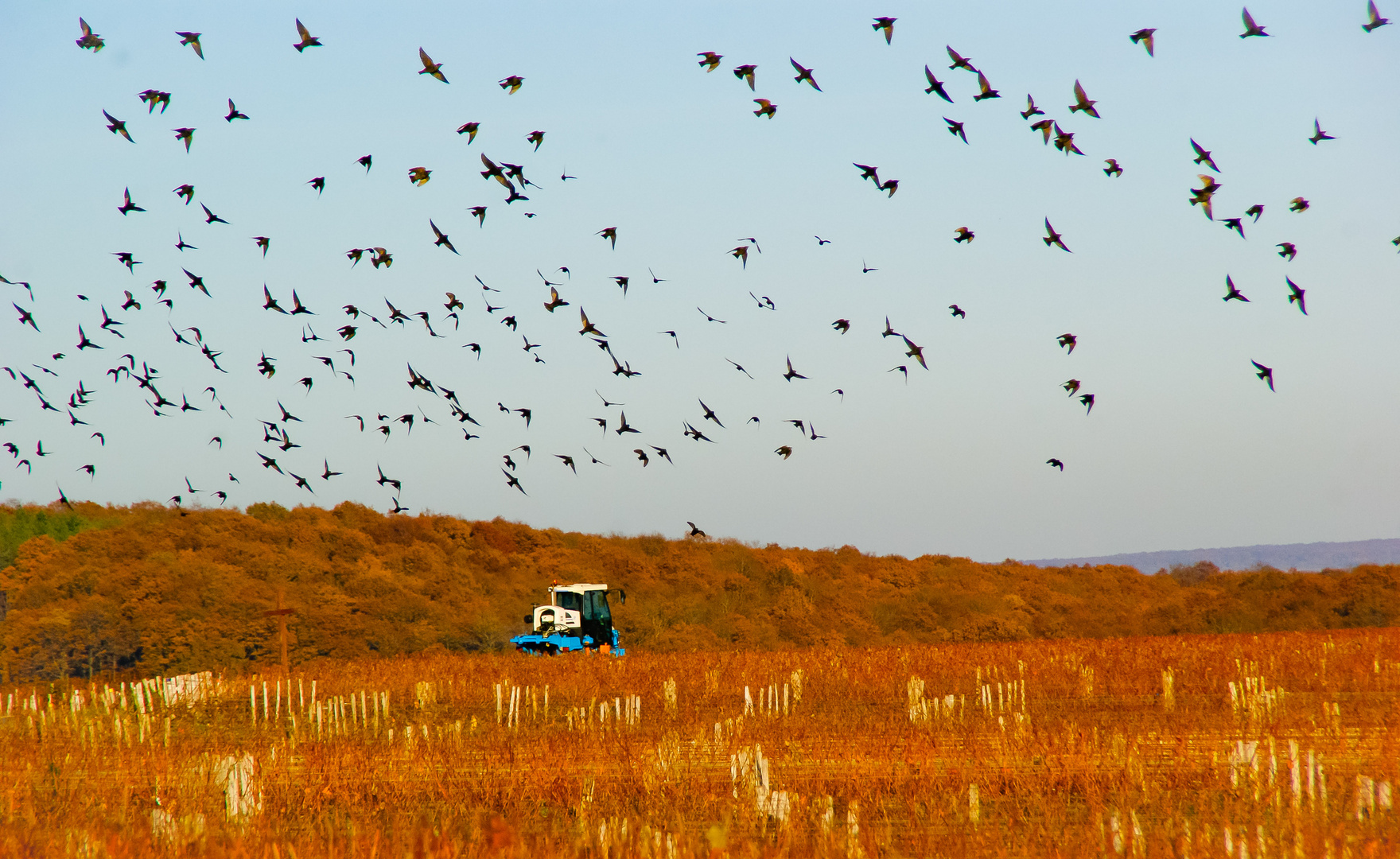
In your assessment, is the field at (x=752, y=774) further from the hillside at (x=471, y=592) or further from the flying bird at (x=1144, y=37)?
the hillside at (x=471, y=592)

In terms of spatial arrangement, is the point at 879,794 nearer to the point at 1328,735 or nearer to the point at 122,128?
the point at 1328,735

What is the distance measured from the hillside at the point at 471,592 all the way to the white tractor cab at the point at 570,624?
8.65 metres

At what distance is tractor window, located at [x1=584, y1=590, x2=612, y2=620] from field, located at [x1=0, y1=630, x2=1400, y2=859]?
13787 millimetres

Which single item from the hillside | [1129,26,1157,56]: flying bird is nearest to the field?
[1129,26,1157,56]: flying bird

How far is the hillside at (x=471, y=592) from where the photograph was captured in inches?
1527

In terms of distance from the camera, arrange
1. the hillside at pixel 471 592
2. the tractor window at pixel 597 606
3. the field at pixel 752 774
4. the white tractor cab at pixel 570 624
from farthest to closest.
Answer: the hillside at pixel 471 592, the tractor window at pixel 597 606, the white tractor cab at pixel 570 624, the field at pixel 752 774

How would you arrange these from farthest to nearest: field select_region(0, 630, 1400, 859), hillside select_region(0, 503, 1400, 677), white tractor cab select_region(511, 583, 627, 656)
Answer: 1. hillside select_region(0, 503, 1400, 677)
2. white tractor cab select_region(511, 583, 627, 656)
3. field select_region(0, 630, 1400, 859)

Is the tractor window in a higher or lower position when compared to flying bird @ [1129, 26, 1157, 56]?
lower

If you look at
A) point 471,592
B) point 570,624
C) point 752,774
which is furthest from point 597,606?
point 752,774

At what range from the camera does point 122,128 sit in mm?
14266

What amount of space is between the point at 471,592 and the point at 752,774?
43.0 metres

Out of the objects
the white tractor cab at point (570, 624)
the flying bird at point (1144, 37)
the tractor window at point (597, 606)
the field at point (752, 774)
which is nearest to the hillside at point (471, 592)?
the tractor window at point (597, 606)

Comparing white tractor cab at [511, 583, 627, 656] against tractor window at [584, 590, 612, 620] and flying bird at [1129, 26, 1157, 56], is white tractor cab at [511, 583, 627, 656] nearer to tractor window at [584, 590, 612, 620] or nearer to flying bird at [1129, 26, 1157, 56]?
tractor window at [584, 590, 612, 620]

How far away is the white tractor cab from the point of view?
34.1 m
